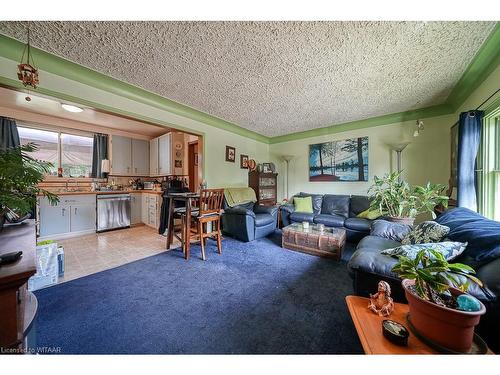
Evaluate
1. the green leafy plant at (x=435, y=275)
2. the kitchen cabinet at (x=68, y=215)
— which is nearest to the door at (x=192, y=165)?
the kitchen cabinet at (x=68, y=215)

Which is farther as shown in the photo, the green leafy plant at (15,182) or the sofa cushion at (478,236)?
the sofa cushion at (478,236)

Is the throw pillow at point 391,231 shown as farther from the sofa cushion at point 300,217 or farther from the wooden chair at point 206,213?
the wooden chair at point 206,213

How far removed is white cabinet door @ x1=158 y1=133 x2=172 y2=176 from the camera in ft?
13.7

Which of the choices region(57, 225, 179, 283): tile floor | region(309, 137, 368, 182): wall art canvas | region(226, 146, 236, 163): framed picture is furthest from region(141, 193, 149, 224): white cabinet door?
region(309, 137, 368, 182): wall art canvas

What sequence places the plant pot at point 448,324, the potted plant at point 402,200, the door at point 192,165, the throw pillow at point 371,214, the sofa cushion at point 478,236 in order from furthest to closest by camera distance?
the door at point 192,165 → the throw pillow at point 371,214 → the potted plant at point 402,200 → the sofa cushion at point 478,236 → the plant pot at point 448,324

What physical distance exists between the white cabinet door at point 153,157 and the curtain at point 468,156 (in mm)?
5482

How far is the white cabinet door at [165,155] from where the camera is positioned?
416 cm

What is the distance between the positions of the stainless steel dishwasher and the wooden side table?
4.51 m

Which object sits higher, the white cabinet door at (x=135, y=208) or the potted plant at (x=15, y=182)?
the potted plant at (x=15, y=182)

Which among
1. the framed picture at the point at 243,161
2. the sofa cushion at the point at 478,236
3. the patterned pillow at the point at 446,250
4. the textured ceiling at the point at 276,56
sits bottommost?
the patterned pillow at the point at 446,250

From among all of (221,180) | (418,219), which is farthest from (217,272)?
(418,219)

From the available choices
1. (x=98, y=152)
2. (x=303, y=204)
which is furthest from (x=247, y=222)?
(x=98, y=152)

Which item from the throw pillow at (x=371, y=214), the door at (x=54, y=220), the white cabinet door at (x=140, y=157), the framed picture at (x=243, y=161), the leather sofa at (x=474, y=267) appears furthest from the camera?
the white cabinet door at (x=140, y=157)

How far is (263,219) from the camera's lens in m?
3.30
